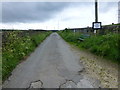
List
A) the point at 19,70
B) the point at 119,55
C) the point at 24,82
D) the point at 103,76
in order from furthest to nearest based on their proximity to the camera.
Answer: the point at 119,55
the point at 19,70
the point at 103,76
the point at 24,82

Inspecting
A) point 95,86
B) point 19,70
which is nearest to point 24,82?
point 19,70

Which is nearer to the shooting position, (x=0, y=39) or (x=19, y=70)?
(x=19, y=70)

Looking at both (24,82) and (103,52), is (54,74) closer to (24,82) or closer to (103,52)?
(24,82)

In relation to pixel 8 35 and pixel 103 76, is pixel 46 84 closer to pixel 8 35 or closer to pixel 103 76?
pixel 103 76

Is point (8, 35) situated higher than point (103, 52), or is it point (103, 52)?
point (8, 35)

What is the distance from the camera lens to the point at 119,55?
27.8 feet

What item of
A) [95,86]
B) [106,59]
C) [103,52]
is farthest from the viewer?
[103,52]

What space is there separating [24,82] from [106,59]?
16.4 feet

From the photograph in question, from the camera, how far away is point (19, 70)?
7535 mm

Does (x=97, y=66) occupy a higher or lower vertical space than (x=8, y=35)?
lower

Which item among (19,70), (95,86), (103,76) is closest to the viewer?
(95,86)

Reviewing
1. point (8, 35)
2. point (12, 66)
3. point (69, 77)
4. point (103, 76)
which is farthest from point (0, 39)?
point (103, 76)

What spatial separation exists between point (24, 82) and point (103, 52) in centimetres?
554

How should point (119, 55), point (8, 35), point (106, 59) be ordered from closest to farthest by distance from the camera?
point (119, 55) → point (106, 59) → point (8, 35)
